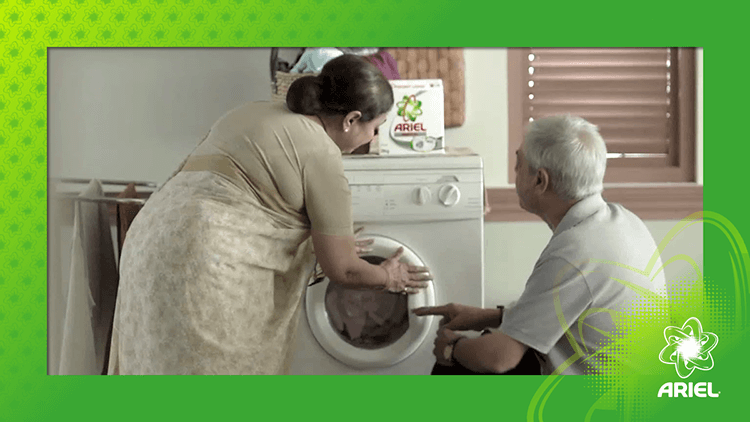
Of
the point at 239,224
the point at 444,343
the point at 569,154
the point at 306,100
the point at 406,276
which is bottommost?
the point at 444,343

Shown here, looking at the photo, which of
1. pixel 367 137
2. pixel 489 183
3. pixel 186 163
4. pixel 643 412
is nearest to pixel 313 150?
pixel 367 137

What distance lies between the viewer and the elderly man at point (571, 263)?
1.17 meters

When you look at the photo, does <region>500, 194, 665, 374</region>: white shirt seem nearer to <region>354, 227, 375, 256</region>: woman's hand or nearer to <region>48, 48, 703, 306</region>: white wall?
<region>48, 48, 703, 306</region>: white wall

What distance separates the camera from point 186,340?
135 cm

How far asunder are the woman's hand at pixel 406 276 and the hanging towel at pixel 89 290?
2.25ft

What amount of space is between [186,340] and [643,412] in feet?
3.02

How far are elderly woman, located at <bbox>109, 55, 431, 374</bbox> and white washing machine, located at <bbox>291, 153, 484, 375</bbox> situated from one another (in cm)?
26

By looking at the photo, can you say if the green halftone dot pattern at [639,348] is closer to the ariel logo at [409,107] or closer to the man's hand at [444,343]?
the man's hand at [444,343]

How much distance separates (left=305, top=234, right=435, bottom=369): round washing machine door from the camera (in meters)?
1.66

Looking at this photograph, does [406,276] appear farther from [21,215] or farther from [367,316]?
[21,215]

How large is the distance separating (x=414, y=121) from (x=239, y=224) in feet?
1.82

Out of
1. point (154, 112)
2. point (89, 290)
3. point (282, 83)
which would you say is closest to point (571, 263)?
point (282, 83)

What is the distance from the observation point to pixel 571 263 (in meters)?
1.17

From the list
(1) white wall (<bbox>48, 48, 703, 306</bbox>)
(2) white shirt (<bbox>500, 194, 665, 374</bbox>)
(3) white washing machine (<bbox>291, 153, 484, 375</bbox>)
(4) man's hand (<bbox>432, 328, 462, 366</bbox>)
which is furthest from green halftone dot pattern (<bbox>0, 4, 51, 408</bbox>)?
(2) white shirt (<bbox>500, 194, 665, 374</bbox>)
